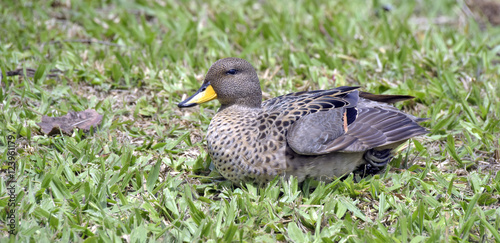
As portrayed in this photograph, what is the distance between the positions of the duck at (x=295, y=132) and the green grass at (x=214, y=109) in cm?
13

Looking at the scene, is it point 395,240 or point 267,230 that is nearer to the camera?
point 395,240

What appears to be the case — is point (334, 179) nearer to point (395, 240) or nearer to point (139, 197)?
point (395, 240)

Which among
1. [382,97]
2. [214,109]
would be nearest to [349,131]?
[382,97]

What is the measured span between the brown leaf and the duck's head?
2.65ft

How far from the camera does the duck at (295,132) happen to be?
10.5 ft

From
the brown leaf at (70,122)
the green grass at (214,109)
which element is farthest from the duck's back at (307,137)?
the brown leaf at (70,122)

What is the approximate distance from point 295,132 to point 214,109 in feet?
4.40

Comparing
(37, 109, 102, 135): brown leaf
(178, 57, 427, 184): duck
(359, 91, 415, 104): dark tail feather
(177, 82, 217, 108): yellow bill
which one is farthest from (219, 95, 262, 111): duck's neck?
(37, 109, 102, 135): brown leaf

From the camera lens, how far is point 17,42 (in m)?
4.88

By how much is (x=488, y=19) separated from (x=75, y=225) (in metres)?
5.60

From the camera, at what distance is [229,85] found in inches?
141

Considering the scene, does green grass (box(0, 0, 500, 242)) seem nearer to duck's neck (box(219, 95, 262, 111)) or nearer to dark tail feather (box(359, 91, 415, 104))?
dark tail feather (box(359, 91, 415, 104))

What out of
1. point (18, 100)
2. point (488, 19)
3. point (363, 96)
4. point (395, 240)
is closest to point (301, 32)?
point (363, 96)

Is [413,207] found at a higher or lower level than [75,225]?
lower
